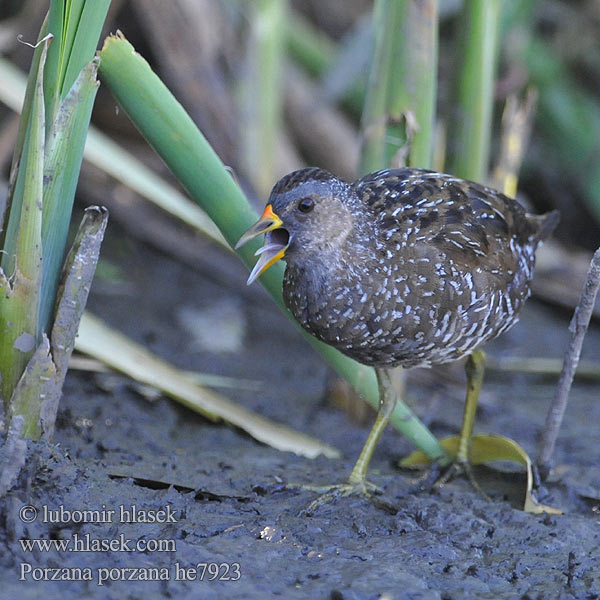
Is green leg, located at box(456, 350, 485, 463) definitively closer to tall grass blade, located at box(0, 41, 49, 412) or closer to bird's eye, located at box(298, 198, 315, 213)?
bird's eye, located at box(298, 198, 315, 213)

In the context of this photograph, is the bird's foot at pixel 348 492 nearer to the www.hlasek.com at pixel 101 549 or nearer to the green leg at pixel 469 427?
the green leg at pixel 469 427

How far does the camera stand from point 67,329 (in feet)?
7.54

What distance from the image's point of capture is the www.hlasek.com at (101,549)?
6.03ft

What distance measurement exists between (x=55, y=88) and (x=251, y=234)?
1.94ft

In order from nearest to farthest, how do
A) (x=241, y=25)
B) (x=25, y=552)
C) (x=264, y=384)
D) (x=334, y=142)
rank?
(x=25, y=552), (x=264, y=384), (x=241, y=25), (x=334, y=142)

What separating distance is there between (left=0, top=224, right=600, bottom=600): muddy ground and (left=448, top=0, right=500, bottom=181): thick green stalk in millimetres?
1012

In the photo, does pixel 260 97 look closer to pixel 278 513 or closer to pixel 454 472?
pixel 454 472

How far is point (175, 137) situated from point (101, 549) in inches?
40.9

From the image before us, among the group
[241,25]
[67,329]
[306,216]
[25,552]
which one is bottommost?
[25,552]

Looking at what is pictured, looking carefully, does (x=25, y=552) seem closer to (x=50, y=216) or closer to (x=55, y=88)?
(x=50, y=216)

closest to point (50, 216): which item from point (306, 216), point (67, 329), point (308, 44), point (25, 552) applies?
point (67, 329)

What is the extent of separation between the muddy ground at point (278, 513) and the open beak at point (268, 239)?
2.00 feet

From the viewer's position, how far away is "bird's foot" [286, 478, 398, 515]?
2479 mm

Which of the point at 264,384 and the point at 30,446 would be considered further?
the point at 264,384
